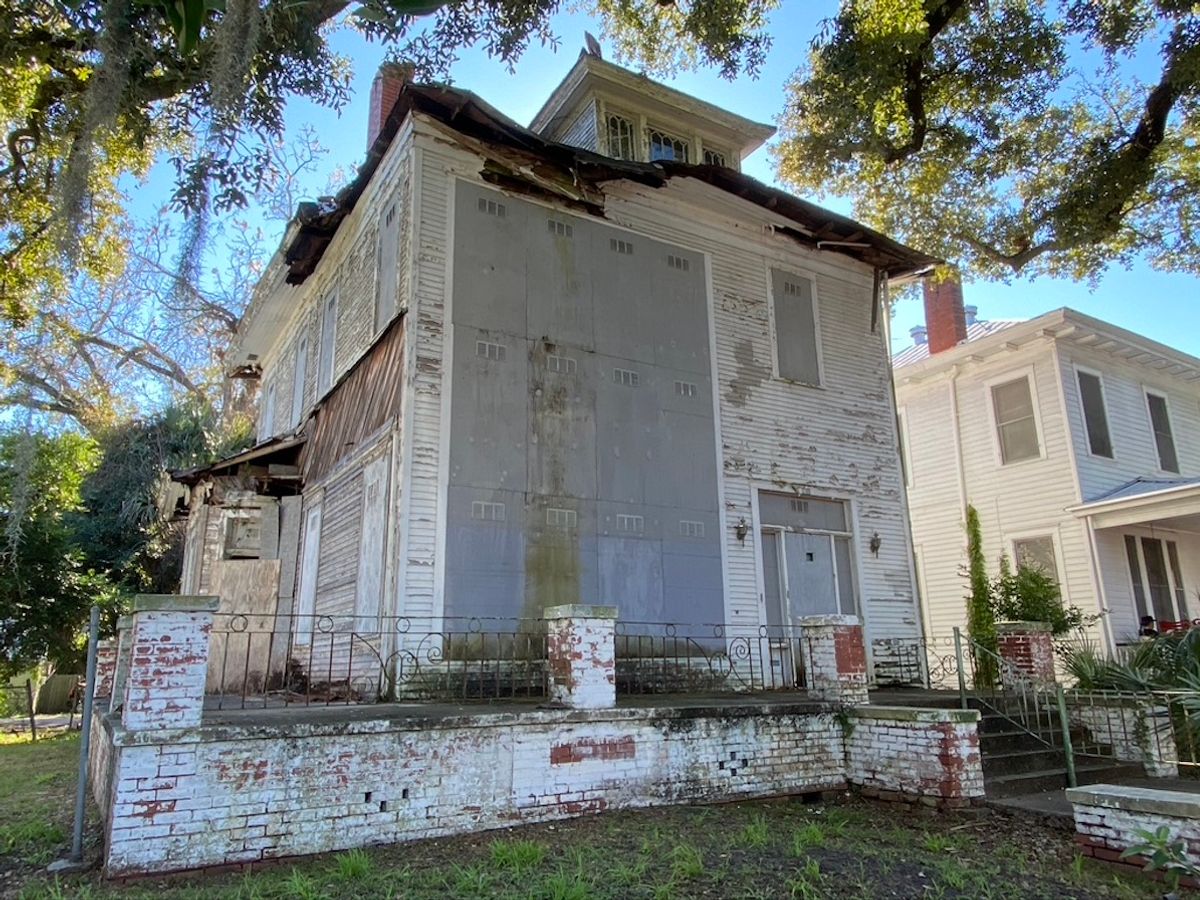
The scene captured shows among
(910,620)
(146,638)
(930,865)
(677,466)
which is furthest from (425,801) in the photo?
(910,620)

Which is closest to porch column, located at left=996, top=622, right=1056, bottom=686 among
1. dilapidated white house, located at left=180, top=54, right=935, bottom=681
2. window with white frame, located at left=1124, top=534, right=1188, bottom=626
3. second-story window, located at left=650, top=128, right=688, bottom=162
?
dilapidated white house, located at left=180, top=54, right=935, bottom=681

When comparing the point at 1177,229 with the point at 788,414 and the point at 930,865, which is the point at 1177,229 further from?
the point at 930,865

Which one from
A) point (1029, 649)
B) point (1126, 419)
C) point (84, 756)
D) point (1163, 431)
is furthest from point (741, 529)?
point (1163, 431)

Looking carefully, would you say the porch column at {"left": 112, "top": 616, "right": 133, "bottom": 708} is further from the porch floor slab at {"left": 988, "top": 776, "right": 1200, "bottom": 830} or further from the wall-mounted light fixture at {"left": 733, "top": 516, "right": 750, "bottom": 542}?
the porch floor slab at {"left": 988, "top": 776, "right": 1200, "bottom": 830}

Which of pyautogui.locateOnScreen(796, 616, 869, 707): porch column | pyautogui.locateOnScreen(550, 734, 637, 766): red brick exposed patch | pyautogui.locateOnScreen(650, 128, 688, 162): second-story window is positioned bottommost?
pyautogui.locateOnScreen(550, 734, 637, 766): red brick exposed patch

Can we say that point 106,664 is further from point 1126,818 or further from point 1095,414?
point 1095,414

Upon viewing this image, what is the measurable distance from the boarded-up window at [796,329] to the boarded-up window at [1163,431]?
10323 mm

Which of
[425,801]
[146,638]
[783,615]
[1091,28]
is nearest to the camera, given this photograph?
[146,638]

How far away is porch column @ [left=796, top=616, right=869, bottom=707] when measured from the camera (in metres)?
7.98

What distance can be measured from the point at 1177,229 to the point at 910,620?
10.5m

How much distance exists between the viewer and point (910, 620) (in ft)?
39.9

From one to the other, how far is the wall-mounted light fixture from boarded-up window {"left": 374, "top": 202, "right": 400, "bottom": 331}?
5153mm

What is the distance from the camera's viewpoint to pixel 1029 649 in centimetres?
1001

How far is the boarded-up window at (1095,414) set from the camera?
16516 mm
